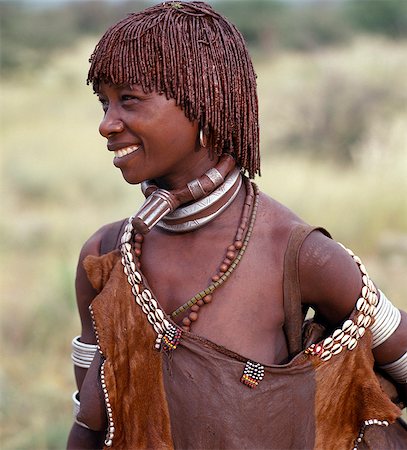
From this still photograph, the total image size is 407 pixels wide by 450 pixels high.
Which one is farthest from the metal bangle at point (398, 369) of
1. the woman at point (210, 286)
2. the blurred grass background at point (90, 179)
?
the blurred grass background at point (90, 179)

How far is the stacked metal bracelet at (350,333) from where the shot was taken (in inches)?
76.1

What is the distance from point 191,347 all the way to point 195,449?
24 centimetres

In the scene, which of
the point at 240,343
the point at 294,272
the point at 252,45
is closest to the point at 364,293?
the point at 294,272

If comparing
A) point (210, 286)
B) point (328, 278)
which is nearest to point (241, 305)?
point (210, 286)

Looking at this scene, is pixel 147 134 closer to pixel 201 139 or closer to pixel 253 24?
pixel 201 139

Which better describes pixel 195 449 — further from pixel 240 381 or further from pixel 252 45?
pixel 252 45

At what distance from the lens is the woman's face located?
185 cm

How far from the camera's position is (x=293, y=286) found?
75.9 inches

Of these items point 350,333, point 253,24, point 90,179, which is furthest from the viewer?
point 253,24

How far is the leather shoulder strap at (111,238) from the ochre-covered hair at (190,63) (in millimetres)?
360

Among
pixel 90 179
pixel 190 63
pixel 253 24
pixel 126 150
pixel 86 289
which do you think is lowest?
pixel 86 289

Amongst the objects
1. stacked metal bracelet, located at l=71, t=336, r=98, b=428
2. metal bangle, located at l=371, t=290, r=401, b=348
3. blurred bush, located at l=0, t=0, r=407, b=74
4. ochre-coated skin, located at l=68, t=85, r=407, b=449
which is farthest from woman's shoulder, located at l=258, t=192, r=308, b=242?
blurred bush, located at l=0, t=0, r=407, b=74

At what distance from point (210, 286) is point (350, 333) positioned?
1.05 feet

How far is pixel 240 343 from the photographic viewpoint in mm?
1926
